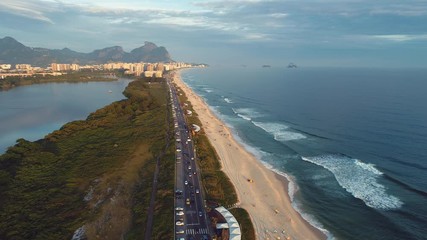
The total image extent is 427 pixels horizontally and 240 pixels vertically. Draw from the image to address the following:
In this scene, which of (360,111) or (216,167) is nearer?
(216,167)

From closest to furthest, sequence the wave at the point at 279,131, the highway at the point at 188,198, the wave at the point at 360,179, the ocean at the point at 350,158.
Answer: the highway at the point at 188,198, the ocean at the point at 350,158, the wave at the point at 360,179, the wave at the point at 279,131

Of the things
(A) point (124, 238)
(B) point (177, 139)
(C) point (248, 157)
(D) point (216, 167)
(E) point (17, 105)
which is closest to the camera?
(A) point (124, 238)

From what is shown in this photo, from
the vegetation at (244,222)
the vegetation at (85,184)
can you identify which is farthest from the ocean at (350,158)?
the vegetation at (85,184)

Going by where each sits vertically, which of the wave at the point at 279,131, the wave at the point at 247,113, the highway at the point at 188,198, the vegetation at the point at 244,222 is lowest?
the vegetation at the point at 244,222

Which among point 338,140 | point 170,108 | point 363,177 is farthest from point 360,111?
point 170,108

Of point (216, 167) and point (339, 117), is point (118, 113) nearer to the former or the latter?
point (216, 167)

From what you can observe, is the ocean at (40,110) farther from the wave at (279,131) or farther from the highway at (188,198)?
the wave at (279,131)

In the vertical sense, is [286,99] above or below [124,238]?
above
